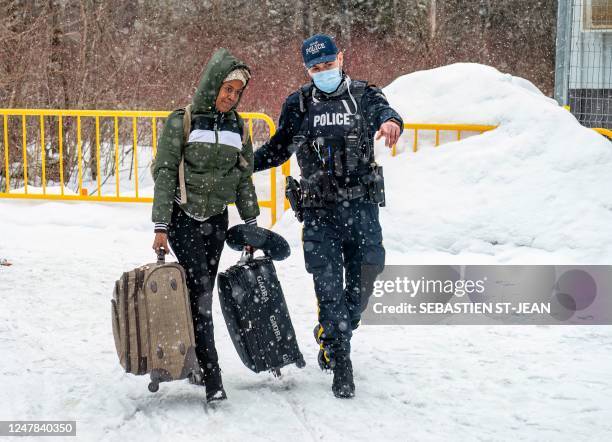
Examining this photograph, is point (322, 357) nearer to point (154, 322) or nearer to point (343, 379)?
point (343, 379)

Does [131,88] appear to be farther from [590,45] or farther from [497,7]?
[497,7]

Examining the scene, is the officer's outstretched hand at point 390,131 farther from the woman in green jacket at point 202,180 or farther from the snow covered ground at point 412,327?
the snow covered ground at point 412,327

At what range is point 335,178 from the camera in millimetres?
4180

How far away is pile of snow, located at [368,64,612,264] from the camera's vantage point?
7.21 m

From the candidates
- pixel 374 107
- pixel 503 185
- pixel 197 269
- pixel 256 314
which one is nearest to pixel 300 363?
pixel 256 314

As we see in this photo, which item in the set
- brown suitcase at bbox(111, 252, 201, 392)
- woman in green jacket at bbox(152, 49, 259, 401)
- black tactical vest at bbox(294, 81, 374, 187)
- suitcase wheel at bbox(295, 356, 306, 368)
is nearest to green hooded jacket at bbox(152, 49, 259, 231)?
woman in green jacket at bbox(152, 49, 259, 401)

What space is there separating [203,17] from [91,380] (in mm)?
20894

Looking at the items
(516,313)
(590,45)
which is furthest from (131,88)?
(516,313)

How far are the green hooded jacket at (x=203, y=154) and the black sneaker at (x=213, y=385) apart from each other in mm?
773

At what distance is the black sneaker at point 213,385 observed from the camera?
3.84m

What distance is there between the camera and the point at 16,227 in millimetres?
8445

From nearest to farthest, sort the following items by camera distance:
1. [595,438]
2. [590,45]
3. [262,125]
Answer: [595,438] < [262,125] < [590,45]

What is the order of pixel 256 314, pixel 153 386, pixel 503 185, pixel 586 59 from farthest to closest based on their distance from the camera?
1. pixel 586 59
2. pixel 503 185
3. pixel 256 314
4. pixel 153 386

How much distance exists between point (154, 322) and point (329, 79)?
158 cm
